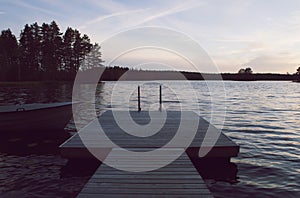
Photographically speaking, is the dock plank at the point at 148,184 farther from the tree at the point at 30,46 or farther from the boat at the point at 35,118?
the tree at the point at 30,46

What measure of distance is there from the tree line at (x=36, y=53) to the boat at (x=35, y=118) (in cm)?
5426

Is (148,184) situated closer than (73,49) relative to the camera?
Yes

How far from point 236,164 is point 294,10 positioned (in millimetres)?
16985

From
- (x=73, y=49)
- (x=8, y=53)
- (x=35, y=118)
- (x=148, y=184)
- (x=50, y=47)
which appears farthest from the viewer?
(x=73, y=49)

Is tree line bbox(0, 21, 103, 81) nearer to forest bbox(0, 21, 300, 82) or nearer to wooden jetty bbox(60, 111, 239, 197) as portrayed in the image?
forest bbox(0, 21, 300, 82)

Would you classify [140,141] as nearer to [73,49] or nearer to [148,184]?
[148,184]

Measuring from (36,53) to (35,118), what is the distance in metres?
62.2

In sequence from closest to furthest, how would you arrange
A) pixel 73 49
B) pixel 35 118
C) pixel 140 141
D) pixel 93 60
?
pixel 140 141
pixel 35 118
pixel 73 49
pixel 93 60

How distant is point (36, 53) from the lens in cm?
6744

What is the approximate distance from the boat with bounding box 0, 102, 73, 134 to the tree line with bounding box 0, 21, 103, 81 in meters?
54.3

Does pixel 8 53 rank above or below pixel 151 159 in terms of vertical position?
above

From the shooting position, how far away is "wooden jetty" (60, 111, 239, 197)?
4449 millimetres

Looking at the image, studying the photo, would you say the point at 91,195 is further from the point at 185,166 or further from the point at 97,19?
the point at 97,19

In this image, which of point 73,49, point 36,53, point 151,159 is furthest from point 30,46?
point 151,159
